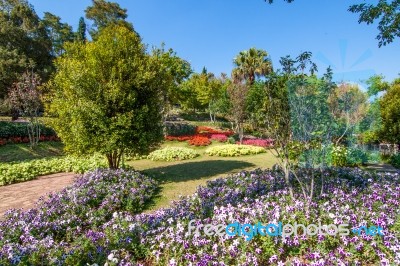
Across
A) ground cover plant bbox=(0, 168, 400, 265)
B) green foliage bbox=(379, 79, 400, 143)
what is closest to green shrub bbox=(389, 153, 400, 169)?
green foliage bbox=(379, 79, 400, 143)

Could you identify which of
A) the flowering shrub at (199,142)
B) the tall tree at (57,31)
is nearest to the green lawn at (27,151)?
the flowering shrub at (199,142)

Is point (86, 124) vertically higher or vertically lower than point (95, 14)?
lower

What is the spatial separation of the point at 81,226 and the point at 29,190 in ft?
18.8

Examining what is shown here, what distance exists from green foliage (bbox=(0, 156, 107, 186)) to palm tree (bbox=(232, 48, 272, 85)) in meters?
31.1

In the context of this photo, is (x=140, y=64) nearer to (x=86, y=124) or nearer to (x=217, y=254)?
(x=86, y=124)

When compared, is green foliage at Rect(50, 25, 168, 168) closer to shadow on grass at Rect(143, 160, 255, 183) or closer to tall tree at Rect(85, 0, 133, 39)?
shadow on grass at Rect(143, 160, 255, 183)

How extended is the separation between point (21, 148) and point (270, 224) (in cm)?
2137

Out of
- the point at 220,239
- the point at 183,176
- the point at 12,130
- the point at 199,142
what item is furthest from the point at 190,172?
the point at 12,130

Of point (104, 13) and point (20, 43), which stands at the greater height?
point (104, 13)

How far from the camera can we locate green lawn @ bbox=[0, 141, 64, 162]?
18875mm

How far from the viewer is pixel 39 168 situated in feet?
48.4

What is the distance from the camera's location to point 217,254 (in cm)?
468

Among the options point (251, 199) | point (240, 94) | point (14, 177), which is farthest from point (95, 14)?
point (251, 199)

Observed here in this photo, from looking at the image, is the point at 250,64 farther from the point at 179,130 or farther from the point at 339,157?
the point at 339,157
